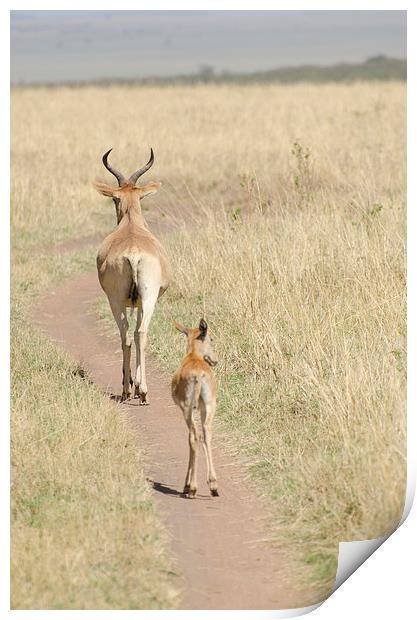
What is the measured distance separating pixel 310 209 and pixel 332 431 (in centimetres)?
538

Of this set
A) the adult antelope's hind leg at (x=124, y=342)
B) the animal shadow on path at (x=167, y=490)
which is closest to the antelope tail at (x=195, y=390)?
the animal shadow on path at (x=167, y=490)

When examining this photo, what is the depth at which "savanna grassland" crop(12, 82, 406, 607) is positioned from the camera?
5.90 metres

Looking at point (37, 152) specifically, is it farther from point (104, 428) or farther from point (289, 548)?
point (289, 548)

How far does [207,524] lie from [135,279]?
2.43 meters

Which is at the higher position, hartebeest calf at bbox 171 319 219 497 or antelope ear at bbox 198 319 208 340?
antelope ear at bbox 198 319 208 340

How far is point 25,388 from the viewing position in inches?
315

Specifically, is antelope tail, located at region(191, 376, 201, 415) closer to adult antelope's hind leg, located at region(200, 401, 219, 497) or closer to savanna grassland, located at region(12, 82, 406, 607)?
adult antelope's hind leg, located at region(200, 401, 219, 497)

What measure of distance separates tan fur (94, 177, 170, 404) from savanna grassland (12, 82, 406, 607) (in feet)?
Answer: 1.51

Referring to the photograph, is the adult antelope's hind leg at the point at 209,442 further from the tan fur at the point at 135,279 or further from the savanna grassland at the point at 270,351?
the tan fur at the point at 135,279

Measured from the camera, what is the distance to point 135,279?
8.10 metres

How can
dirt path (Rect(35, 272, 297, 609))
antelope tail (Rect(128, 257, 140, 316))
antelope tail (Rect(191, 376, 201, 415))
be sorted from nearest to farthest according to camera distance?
dirt path (Rect(35, 272, 297, 609))
antelope tail (Rect(191, 376, 201, 415))
antelope tail (Rect(128, 257, 140, 316))

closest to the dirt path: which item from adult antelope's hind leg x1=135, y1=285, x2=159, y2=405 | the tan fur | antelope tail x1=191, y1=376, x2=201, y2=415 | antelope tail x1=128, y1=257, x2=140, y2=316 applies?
adult antelope's hind leg x1=135, y1=285, x2=159, y2=405

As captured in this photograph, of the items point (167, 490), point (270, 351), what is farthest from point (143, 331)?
point (167, 490)

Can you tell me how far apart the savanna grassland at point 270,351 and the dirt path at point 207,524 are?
112mm
